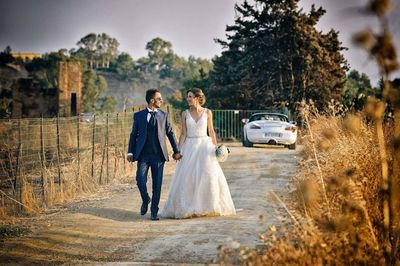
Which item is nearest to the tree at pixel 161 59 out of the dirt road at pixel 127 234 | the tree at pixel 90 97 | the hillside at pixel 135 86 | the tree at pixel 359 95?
the hillside at pixel 135 86

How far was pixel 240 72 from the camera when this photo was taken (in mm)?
43219

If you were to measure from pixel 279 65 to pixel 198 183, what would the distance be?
32748mm

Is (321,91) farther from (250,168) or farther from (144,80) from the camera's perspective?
(144,80)

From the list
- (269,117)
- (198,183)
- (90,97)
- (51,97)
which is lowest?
(198,183)

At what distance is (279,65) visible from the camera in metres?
42.4

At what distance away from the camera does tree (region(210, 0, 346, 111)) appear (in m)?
41.1

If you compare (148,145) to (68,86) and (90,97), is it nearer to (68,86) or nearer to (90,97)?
(68,86)

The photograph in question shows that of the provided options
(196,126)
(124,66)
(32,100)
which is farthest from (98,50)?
(196,126)

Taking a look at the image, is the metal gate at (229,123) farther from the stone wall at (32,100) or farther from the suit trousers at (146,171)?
the suit trousers at (146,171)

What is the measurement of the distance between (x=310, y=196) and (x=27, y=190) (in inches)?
334

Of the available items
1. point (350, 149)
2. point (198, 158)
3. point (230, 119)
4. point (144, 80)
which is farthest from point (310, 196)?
point (144, 80)

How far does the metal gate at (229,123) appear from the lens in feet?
135

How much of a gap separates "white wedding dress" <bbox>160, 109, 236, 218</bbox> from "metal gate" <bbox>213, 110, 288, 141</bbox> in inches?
1170

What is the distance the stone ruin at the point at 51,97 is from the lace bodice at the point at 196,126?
32393 millimetres
